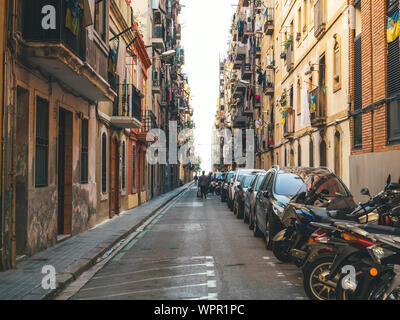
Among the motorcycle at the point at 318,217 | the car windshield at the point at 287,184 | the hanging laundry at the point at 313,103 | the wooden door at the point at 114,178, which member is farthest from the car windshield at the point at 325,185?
the hanging laundry at the point at 313,103

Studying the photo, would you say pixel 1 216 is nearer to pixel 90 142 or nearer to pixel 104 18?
pixel 90 142

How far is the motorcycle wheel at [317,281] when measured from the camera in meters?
6.49

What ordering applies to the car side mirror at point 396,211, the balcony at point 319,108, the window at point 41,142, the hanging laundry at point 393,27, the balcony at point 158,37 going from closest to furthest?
the car side mirror at point 396,211 → the window at point 41,142 → the hanging laundry at point 393,27 → the balcony at point 319,108 → the balcony at point 158,37

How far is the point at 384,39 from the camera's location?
1469cm

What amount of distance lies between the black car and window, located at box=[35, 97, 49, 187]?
487cm

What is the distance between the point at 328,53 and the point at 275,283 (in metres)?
15.1

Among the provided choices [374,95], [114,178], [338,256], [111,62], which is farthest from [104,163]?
[338,256]

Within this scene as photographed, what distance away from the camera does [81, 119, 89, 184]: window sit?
15.4 metres

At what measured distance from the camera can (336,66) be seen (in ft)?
66.8

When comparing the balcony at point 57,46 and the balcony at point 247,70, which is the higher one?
the balcony at point 247,70

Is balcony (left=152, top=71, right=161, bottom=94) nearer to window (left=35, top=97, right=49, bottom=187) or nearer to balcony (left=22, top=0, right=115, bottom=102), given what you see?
balcony (left=22, top=0, right=115, bottom=102)

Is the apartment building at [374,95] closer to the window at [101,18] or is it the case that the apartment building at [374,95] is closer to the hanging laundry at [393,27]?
the hanging laundry at [393,27]

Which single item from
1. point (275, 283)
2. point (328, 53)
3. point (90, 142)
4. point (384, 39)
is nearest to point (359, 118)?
point (384, 39)
